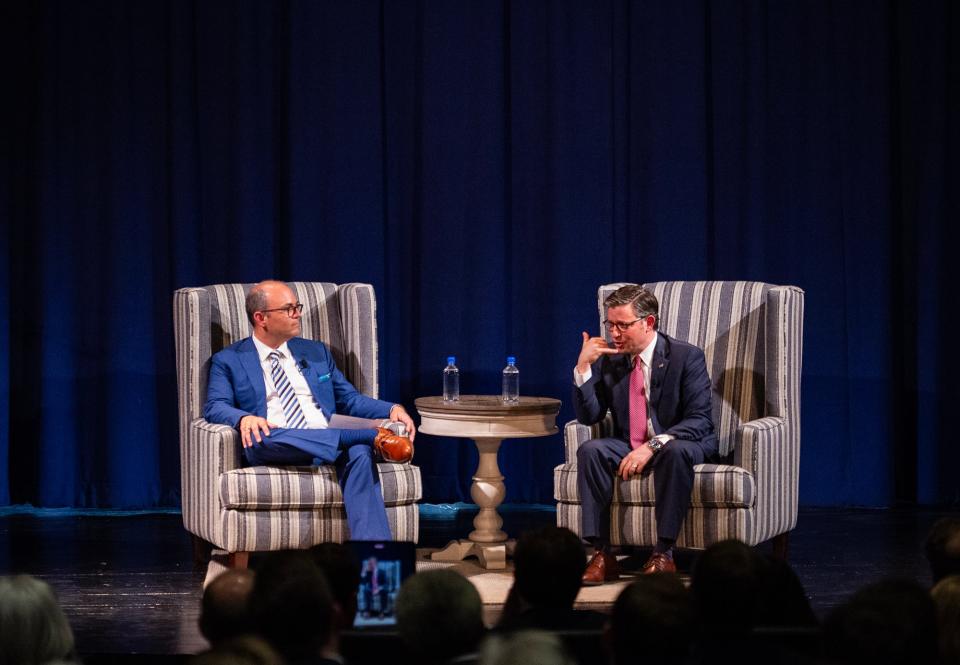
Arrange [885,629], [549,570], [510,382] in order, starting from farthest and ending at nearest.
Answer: [510,382], [549,570], [885,629]

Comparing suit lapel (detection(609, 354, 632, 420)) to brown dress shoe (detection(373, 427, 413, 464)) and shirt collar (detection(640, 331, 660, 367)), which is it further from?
brown dress shoe (detection(373, 427, 413, 464))

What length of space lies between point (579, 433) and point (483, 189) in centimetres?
158

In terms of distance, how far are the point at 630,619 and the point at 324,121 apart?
424cm

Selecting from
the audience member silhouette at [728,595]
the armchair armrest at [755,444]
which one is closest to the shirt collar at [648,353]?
the armchair armrest at [755,444]

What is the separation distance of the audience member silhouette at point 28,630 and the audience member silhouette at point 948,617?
51.5 inches

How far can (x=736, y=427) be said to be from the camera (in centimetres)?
473

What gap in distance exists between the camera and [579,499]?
441 cm

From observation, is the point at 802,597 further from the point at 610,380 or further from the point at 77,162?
the point at 77,162

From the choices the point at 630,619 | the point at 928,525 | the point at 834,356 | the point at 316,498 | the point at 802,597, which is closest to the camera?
the point at 630,619

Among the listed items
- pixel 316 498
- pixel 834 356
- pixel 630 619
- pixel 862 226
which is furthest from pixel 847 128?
pixel 630 619

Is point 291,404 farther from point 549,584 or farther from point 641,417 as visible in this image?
point 549,584

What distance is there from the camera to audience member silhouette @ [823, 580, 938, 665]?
172 cm

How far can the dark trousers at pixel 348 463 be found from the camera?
4238 mm

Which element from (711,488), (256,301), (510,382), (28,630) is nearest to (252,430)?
(256,301)
